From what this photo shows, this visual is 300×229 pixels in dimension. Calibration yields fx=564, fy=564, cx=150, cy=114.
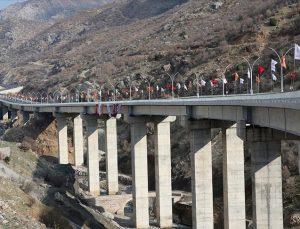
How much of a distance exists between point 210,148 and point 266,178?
947cm

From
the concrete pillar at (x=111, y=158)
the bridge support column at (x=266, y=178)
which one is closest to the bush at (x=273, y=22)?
the concrete pillar at (x=111, y=158)

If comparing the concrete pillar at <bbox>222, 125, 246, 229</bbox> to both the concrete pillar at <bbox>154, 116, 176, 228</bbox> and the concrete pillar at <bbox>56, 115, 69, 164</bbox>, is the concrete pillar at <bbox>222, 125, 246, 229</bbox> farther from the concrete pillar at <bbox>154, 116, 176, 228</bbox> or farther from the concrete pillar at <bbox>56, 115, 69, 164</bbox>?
the concrete pillar at <bbox>56, 115, 69, 164</bbox>

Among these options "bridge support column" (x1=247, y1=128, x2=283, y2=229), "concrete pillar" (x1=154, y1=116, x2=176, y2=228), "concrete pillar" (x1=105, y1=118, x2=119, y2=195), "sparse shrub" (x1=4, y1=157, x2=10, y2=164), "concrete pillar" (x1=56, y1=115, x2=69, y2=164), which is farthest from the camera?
"concrete pillar" (x1=56, y1=115, x2=69, y2=164)

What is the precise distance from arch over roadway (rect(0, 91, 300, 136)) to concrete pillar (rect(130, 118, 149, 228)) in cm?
156

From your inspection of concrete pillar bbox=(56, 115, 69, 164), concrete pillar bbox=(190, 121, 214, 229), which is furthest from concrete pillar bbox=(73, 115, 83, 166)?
concrete pillar bbox=(190, 121, 214, 229)

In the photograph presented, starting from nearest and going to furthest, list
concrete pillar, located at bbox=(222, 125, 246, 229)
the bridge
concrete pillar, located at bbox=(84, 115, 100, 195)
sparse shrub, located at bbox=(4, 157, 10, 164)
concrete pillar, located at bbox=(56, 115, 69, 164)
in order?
the bridge, concrete pillar, located at bbox=(222, 125, 246, 229), sparse shrub, located at bbox=(4, 157, 10, 164), concrete pillar, located at bbox=(84, 115, 100, 195), concrete pillar, located at bbox=(56, 115, 69, 164)

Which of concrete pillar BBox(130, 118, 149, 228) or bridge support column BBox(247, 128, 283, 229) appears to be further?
concrete pillar BBox(130, 118, 149, 228)

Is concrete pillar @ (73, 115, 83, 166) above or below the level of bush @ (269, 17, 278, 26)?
below

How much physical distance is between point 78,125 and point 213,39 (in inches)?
1940

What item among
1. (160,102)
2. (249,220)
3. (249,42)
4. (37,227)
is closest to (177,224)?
(249,220)

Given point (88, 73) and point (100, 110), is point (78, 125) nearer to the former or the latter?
point (100, 110)

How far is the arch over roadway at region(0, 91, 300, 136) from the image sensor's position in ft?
85.6

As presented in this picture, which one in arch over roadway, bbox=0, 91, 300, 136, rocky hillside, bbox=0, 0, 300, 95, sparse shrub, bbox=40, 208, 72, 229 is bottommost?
sparse shrub, bbox=40, 208, 72, 229

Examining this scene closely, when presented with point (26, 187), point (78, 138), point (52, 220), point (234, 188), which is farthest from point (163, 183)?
point (78, 138)
